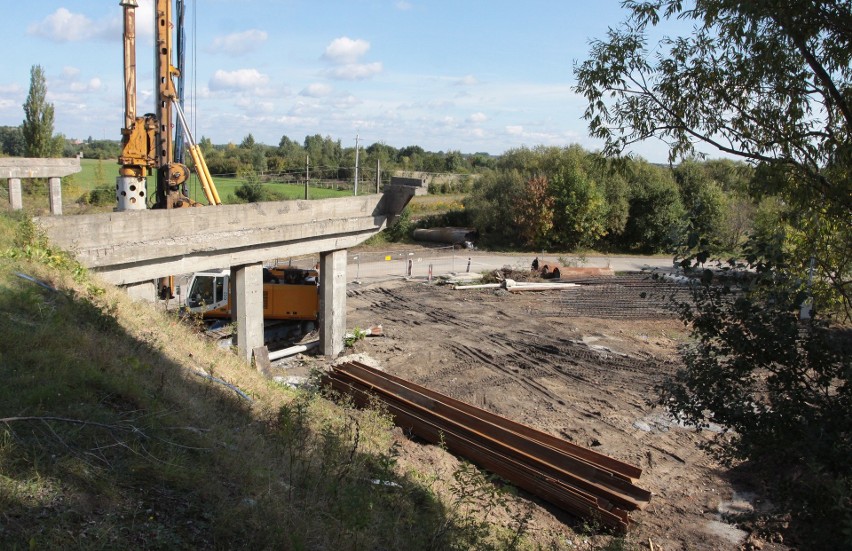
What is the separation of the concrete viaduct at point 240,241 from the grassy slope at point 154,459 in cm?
237

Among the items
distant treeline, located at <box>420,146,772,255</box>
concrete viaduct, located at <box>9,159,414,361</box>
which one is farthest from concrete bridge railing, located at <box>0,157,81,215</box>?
distant treeline, located at <box>420,146,772,255</box>

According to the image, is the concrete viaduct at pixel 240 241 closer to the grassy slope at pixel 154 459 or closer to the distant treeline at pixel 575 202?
the grassy slope at pixel 154 459

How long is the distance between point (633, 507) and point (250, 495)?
5962 mm

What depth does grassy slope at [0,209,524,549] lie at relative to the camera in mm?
4750

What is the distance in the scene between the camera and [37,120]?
3459 centimetres

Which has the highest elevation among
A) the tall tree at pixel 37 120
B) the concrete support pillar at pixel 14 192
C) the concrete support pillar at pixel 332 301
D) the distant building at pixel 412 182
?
the tall tree at pixel 37 120

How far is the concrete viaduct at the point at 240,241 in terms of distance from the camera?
39.8 feet

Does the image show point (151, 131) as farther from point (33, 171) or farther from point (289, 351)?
point (289, 351)

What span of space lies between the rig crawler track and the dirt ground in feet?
1.02

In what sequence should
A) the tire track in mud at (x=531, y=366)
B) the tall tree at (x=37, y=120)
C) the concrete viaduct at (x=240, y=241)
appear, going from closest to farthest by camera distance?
the concrete viaduct at (x=240, y=241) < the tire track in mud at (x=531, y=366) < the tall tree at (x=37, y=120)

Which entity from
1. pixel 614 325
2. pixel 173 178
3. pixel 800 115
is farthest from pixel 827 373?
pixel 614 325

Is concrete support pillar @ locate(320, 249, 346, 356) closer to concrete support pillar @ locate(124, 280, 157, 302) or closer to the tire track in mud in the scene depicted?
the tire track in mud

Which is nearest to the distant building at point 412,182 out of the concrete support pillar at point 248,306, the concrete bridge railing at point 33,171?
the concrete support pillar at point 248,306

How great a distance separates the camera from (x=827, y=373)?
17.1ft
